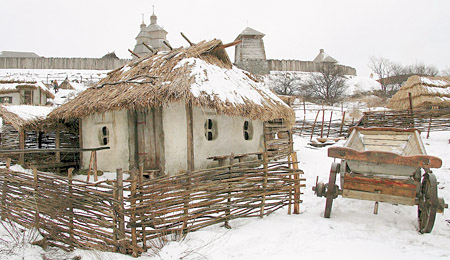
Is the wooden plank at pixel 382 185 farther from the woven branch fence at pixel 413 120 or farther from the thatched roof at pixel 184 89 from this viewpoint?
the woven branch fence at pixel 413 120

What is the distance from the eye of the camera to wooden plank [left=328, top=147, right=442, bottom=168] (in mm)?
3828

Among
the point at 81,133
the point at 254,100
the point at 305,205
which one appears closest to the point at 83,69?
the point at 81,133

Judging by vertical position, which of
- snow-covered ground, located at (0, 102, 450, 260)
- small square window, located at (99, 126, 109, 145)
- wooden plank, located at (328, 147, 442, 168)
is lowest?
snow-covered ground, located at (0, 102, 450, 260)

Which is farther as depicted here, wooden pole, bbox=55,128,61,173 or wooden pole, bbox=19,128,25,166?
wooden pole, bbox=55,128,61,173

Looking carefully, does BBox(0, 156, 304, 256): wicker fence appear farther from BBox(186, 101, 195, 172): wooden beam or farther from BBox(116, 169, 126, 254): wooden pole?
BBox(186, 101, 195, 172): wooden beam

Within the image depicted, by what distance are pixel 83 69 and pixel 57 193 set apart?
1794 inches

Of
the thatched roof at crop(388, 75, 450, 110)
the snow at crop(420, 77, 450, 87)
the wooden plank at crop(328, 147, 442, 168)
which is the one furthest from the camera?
the snow at crop(420, 77, 450, 87)

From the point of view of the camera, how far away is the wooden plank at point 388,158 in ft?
12.6

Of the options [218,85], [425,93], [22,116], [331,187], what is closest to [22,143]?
[22,116]

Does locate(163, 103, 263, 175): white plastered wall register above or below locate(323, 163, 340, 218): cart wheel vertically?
above

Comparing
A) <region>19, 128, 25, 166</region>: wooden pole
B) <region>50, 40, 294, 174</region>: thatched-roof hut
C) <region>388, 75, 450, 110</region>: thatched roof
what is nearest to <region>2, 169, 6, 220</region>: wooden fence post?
<region>50, 40, 294, 174</region>: thatched-roof hut

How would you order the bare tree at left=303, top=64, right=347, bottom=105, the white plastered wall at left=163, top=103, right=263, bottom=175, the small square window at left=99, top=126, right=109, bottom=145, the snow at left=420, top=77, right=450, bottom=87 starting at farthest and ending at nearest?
1. the bare tree at left=303, top=64, right=347, bottom=105
2. the snow at left=420, top=77, right=450, bottom=87
3. the small square window at left=99, top=126, right=109, bottom=145
4. the white plastered wall at left=163, top=103, right=263, bottom=175

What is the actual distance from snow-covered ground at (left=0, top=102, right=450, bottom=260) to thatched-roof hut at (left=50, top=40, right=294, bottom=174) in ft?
10.5

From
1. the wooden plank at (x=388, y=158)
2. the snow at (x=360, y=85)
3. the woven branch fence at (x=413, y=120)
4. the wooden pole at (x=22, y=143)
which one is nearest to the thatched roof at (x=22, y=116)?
the wooden pole at (x=22, y=143)
